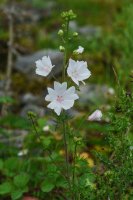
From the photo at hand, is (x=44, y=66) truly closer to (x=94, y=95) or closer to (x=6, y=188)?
(x=6, y=188)

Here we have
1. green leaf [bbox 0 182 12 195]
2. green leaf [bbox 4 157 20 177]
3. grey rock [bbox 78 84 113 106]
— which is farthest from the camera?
grey rock [bbox 78 84 113 106]

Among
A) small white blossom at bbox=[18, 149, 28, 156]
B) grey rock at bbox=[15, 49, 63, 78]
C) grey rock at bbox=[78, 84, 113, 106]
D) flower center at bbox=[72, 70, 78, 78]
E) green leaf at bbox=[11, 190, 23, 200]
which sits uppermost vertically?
grey rock at bbox=[15, 49, 63, 78]

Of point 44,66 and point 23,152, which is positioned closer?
point 44,66

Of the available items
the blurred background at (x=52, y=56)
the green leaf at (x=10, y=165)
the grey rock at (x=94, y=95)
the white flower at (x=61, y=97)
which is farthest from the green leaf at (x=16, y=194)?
the grey rock at (x=94, y=95)

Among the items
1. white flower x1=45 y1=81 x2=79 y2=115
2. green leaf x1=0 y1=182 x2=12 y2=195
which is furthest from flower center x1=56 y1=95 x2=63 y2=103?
green leaf x1=0 y1=182 x2=12 y2=195

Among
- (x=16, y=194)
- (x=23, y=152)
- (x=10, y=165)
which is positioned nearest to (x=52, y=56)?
(x=23, y=152)

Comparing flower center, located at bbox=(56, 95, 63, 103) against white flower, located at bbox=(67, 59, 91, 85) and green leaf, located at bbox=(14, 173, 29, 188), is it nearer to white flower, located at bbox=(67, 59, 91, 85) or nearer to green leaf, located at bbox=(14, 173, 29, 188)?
white flower, located at bbox=(67, 59, 91, 85)
